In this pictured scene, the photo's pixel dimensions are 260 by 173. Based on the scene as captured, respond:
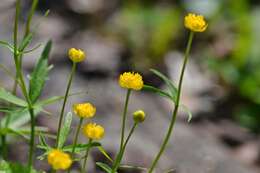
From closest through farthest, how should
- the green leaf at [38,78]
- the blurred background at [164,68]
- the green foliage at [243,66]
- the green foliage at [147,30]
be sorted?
the green leaf at [38,78], the blurred background at [164,68], the green foliage at [243,66], the green foliage at [147,30]

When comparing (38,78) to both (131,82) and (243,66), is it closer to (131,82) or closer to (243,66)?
(131,82)

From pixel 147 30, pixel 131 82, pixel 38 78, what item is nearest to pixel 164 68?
pixel 147 30

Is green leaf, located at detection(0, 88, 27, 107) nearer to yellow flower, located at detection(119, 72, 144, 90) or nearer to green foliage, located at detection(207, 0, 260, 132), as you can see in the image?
yellow flower, located at detection(119, 72, 144, 90)

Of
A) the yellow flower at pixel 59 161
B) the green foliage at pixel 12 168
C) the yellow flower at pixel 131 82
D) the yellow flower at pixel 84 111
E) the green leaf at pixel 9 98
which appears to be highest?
the yellow flower at pixel 131 82

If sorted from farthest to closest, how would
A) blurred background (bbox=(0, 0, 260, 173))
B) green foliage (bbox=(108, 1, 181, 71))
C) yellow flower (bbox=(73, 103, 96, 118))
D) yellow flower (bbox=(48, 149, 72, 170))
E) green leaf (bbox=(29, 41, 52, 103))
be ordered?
green foliage (bbox=(108, 1, 181, 71)), blurred background (bbox=(0, 0, 260, 173)), green leaf (bbox=(29, 41, 52, 103)), yellow flower (bbox=(73, 103, 96, 118)), yellow flower (bbox=(48, 149, 72, 170))

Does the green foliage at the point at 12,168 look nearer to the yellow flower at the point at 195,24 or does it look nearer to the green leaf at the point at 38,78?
the green leaf at the point at 38,78

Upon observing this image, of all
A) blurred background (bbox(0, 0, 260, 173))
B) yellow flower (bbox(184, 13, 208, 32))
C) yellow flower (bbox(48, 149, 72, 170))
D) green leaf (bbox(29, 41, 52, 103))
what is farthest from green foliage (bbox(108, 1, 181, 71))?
yellow flower (bbox(48, 149, 72, 170))

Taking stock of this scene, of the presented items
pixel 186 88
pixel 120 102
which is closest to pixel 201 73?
pixel 186 88

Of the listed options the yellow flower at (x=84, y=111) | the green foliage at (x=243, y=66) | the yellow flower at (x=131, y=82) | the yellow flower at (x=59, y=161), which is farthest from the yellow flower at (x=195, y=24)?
the green foliage at (x=243, y=66)
